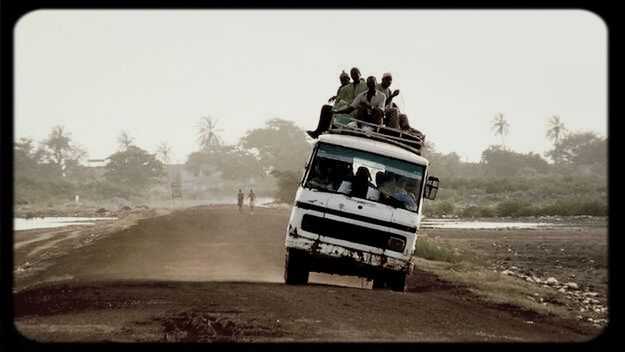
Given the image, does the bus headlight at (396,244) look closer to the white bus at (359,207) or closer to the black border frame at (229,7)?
the white bus at (359,207)

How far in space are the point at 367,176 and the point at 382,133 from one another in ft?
4.05

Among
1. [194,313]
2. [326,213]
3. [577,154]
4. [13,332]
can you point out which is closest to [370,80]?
[326,213]

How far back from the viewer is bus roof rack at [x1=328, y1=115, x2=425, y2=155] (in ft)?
41.9

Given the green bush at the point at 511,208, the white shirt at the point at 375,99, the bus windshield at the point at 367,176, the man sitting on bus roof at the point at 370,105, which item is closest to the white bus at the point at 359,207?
the bus windshield at the point at 367,176

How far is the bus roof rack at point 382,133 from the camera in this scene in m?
12.8

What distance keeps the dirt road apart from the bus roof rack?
2.47m

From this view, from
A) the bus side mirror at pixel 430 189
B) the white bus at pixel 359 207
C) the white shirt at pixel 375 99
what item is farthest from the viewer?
the white shirt at pixel 375 99

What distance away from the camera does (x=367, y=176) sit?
486 inches

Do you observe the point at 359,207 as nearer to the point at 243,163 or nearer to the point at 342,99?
the point at 342,99

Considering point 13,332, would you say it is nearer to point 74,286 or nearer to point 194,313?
point 194,313

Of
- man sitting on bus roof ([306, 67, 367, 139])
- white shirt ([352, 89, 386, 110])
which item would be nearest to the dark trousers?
man sitting on bus roof ([306, 67, 367, 139])

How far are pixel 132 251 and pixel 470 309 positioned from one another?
17005 millimetres

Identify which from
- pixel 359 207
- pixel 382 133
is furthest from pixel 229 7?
pixel 382 133

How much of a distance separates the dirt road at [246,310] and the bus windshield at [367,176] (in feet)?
5.57
